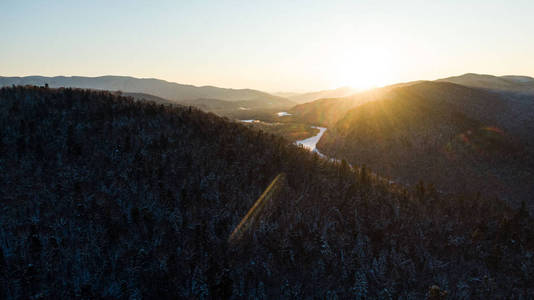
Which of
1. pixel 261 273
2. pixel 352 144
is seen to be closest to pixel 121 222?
pixel 261 273

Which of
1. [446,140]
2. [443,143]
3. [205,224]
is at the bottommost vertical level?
[205,224]

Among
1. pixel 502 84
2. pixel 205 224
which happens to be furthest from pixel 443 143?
pixel 502 84

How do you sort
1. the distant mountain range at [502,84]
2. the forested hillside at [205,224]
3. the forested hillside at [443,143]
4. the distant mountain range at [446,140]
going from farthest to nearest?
→ 1. the distant mountain range at [502,84]
2. the distant mountain range at [446,140]
3. the forested hillside at [443,143]
4. the forested hillside at [205,224]

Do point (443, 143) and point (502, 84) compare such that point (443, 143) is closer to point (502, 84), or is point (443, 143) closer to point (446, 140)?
point (446, 140)

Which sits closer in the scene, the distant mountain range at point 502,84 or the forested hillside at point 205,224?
the forested hillside at point 205,224

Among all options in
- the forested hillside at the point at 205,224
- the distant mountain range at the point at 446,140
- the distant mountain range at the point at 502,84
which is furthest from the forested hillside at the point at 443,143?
the distant mountain range at the point at 502,84

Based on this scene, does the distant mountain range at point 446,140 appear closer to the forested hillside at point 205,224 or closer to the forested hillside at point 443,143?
the forested hillside at point 443,143

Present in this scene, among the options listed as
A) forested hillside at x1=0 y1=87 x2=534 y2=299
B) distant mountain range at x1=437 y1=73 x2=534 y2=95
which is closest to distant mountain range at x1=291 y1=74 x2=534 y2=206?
forested hillside at x1=0 y1=87 x2=534 y2=299

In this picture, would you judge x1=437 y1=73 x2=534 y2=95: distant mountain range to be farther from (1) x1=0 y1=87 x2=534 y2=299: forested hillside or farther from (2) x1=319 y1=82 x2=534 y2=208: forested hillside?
(1) x1=0 y1=87 x2=534 y2=299: forested hillside

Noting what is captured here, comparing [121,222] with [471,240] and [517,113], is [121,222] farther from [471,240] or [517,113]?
[517,113]
